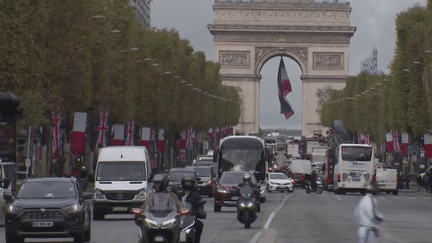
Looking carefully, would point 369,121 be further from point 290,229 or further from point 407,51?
point 290,229

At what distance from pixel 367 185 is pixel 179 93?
7609cm

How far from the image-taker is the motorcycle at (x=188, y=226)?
19047mm

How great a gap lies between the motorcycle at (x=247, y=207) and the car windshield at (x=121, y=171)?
5701mm

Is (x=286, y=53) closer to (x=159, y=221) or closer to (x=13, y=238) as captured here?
(x=13, y=238)

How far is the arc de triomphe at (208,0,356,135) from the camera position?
163 meters

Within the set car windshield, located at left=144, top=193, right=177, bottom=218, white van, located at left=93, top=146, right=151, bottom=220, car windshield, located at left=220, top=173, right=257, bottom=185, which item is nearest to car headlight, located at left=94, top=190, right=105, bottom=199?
white van, located at left=93, top=146, right=151, bottom=220

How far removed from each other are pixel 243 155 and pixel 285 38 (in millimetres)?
105838

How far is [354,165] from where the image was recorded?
72.4 meters

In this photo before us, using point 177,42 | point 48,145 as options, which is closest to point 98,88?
point 48,145

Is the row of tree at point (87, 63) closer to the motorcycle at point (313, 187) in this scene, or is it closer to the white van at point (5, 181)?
the white van at point (5, 181)

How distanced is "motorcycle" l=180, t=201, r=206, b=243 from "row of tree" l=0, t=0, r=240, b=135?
2358 cm

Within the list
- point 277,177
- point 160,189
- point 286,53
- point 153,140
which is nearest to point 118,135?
point 153,140

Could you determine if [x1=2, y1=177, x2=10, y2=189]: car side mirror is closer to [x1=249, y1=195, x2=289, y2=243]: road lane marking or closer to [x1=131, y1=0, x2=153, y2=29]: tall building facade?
[x1=249, y1=195, x2=289, y2=243]: road lane marking

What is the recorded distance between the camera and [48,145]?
5597 cm
